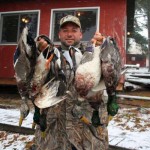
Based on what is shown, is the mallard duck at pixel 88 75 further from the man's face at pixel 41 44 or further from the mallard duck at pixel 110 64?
the man's face at pixel 41 44

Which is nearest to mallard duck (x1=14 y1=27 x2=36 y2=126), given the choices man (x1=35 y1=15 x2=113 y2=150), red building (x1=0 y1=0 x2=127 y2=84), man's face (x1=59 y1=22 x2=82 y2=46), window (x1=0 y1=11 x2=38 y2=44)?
man (x1=35 y1=15 x2=113 y2=150)

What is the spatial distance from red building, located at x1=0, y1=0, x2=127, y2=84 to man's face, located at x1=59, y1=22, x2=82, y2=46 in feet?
21.7

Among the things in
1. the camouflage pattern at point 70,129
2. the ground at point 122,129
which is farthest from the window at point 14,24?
the camouflage pattern at point 70,129

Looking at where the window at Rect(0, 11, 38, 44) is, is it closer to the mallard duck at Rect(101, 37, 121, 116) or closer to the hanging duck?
the hanging duck

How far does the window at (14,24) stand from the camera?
36.3 ft

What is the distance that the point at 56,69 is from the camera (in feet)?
8.17

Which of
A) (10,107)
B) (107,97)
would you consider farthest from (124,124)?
(107,97)

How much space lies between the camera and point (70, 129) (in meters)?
2.83

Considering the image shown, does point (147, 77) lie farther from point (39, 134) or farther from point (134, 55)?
point (134, 55)

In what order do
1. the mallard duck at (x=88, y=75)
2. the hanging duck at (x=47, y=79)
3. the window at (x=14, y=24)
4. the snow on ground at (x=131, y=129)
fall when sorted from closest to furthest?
the mallard duck at (x=88, y=75) → the hanging duck at (x=47, y=79) → the snow on ground at (x=131, y=129) → the window at (x=14, y=24)

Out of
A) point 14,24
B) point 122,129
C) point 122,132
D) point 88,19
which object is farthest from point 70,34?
point 14,24

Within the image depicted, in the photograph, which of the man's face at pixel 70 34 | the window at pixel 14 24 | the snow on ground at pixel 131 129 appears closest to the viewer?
the man's face at pixel 70 34

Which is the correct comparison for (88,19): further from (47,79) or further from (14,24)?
(47,79)

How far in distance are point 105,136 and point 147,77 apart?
13.1 meters
